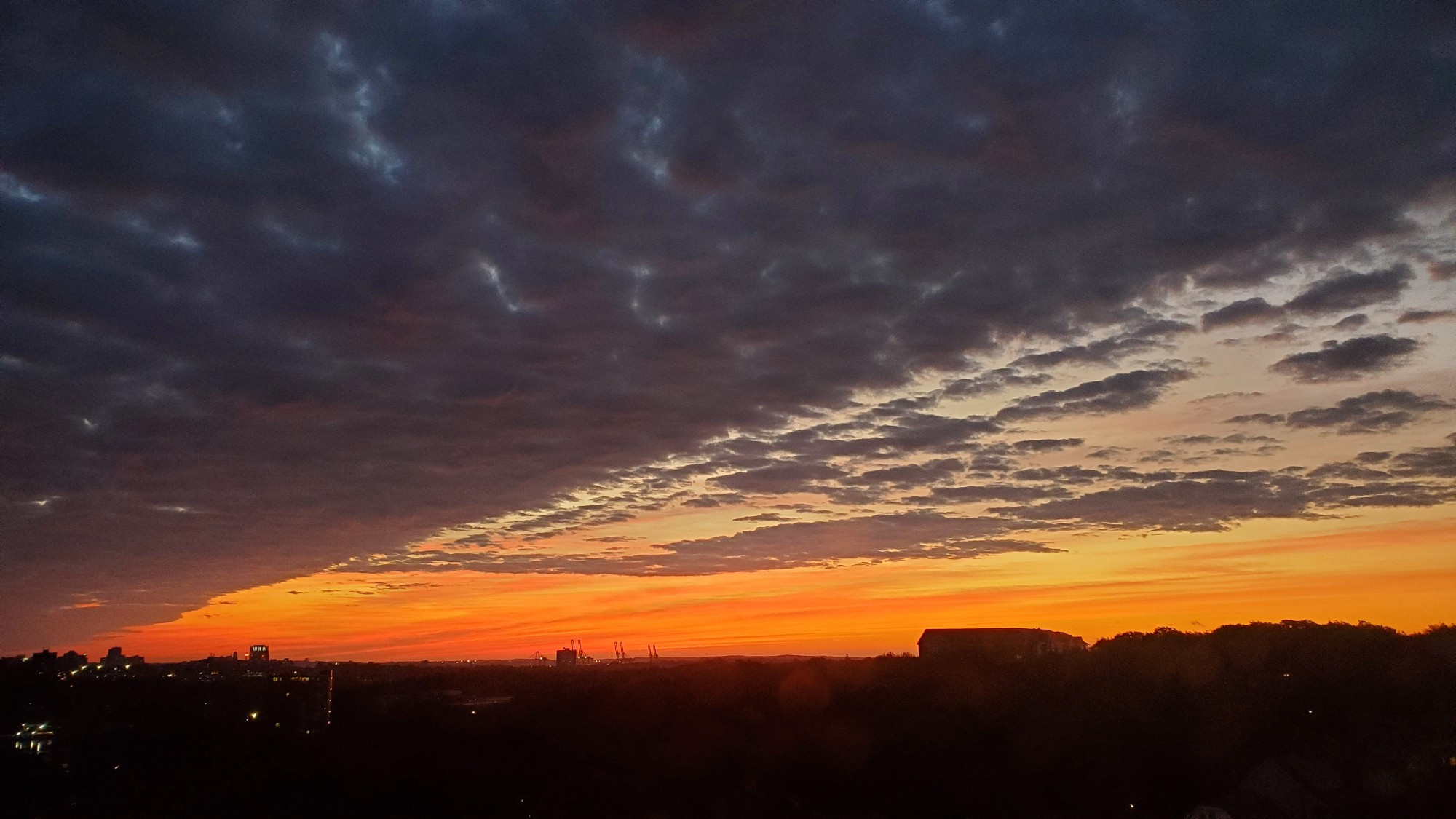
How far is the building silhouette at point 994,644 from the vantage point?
251ft

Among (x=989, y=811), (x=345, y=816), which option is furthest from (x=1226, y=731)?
(x=345, y=816)

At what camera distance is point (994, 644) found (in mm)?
79375

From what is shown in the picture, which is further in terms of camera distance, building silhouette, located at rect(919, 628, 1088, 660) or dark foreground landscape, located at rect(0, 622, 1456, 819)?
building silhouette, located at rect(919, 628, 1088, 660)

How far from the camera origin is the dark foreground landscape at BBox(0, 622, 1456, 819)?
4000 centimetres

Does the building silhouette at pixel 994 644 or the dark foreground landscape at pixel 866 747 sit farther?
the building silhouette at pixel 994 644

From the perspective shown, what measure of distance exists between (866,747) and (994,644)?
33.3m

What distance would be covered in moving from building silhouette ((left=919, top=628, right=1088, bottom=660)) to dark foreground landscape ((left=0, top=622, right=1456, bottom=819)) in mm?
10178

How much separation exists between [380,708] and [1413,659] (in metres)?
62.5

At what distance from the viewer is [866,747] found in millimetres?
49625

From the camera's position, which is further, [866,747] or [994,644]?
[994,644]

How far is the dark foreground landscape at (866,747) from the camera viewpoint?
40000 millimetres

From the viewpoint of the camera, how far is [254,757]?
163 feet

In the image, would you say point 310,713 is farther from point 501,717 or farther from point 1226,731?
point 1226,731

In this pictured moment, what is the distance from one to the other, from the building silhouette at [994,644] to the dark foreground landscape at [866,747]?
33.4ft
